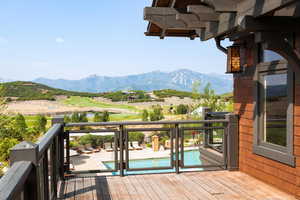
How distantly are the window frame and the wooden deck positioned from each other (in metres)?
0.50

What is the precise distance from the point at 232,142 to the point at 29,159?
13.4ft

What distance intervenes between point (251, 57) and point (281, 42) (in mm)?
1797

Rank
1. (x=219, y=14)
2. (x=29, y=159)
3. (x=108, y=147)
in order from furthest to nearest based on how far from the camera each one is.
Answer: (x=108, y=147), (x=219, y=14), (x=29, y=159)

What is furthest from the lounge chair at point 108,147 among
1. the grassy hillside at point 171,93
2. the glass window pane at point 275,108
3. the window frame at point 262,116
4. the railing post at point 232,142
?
the grassy hillside at point 171,93

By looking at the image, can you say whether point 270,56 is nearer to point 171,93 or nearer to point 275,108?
point 275,108

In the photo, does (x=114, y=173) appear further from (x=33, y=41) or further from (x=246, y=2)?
(x=33, y=41)

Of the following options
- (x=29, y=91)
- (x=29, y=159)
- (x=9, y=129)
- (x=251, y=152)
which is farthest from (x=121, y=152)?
(x=29, y=91)

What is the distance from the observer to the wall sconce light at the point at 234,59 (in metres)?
4.86

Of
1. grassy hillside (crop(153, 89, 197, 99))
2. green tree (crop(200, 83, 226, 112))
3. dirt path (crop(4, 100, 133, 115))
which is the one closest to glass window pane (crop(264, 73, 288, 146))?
green tree (crop(200, 83, 226, 112))

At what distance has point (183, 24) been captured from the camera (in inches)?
173

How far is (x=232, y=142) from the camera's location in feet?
17.0

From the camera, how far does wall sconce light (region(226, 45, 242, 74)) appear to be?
4859 mm

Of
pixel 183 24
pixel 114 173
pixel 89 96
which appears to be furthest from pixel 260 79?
pixel 89 96

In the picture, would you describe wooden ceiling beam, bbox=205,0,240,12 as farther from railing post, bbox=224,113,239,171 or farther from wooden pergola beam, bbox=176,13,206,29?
railing post, bbox=224,113,239,171
